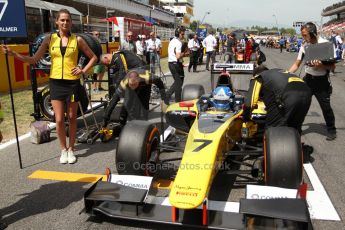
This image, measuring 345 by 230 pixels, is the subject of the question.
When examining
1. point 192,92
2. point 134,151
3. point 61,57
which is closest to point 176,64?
point 192,92

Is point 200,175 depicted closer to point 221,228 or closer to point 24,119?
point 221,228

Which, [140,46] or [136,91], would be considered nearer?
[136,91]

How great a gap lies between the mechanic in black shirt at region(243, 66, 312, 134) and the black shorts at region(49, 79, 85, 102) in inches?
89.1

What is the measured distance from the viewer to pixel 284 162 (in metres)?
3.46

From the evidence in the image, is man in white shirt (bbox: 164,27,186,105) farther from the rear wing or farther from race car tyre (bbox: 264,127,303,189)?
race car tyre (bbox: 264,127,303,189)

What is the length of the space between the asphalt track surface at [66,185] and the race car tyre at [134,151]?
57 centimetres

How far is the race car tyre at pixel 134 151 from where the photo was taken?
3832 mm

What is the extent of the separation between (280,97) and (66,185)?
271cm

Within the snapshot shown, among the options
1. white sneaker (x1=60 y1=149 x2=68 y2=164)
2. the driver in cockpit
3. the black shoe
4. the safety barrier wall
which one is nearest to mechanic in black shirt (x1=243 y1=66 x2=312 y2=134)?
the driver in cockpit

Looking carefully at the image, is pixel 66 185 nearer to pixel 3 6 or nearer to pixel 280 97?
pixel 3 6

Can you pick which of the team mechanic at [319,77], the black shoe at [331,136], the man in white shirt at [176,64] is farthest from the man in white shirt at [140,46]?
the black shoe at [331,136]

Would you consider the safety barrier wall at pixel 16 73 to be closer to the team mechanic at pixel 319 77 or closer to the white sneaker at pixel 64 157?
the white sneaker at pixel 64 157

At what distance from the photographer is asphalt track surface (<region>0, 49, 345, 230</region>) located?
3420 millimetres

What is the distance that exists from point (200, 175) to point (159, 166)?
4.23ft
